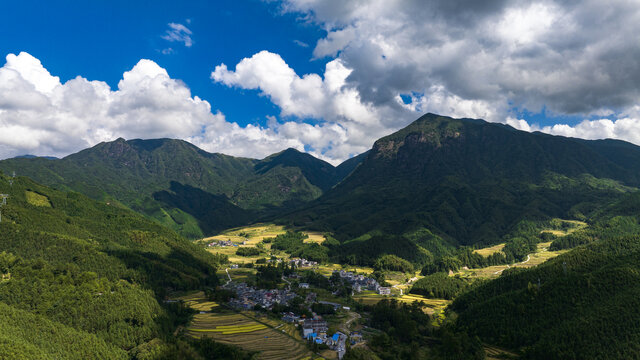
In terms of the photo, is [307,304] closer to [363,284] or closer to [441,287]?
[363,284]

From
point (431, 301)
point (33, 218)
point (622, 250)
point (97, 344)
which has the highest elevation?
point (33, 218)

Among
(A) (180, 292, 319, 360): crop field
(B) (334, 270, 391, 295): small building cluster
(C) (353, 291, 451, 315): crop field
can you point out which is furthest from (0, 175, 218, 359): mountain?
(C) (353, 291, 451, 315): crop field

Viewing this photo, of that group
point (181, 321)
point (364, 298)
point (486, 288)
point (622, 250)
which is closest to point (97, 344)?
point (181, 321)

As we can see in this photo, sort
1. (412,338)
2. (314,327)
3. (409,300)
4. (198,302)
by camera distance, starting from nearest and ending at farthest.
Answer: (412,338) < (314,327) < (198,302) < (409,300)

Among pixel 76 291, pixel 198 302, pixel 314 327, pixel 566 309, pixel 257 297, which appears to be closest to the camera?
pixel 76 291

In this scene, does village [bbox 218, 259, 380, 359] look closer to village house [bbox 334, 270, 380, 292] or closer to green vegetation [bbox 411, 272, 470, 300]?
village house [bbox 334, 270, 380, 292]

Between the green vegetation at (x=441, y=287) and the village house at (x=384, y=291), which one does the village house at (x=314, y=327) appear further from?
the green vegetation at (x=441, y=287)

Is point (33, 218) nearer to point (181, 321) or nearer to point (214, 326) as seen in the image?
point (181, 321)

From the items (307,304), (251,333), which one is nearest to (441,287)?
(307,304)
